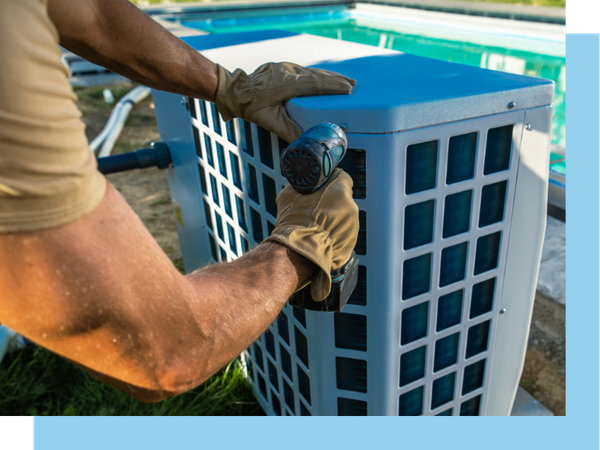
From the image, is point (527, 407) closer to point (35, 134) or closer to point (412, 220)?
point (412, 220)

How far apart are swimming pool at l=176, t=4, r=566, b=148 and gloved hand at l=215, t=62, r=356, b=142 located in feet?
12.3

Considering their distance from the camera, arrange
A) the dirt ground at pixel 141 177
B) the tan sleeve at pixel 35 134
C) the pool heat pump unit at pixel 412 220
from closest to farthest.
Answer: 1. the tan sleeve at pixel 35 134
2. the pool heat pump unit at pixel 412 220
3. the dirt ground at pixel 141 177

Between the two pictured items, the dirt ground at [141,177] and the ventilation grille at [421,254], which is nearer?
the ventilation grille at [421,254]

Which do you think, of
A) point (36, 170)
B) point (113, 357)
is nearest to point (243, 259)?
point (113, 357)

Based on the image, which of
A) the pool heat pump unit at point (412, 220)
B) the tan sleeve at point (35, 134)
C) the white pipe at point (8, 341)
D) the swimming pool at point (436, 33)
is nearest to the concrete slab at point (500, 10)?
the swimming pool at point (436, 33)

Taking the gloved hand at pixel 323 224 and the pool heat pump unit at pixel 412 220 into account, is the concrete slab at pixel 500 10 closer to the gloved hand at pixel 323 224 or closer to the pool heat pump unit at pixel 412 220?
the pool heat pump unit at pixel 412 220

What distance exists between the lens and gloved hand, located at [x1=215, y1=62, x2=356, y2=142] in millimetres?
1114

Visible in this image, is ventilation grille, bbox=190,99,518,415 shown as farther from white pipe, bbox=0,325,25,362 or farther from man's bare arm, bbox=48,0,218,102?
white pipe, bbox=0,325,25,362

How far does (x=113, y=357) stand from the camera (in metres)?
0.63

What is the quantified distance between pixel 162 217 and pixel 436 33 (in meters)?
4.87

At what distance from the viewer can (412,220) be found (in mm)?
1092

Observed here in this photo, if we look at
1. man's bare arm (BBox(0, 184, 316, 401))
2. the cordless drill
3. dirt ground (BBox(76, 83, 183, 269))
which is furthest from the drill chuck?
dirt ground (BBox(76, 83, 183, 269))

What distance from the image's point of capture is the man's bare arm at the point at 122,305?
→ 0.55 metres

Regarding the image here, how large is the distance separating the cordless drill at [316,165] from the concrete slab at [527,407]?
162 centimetres
